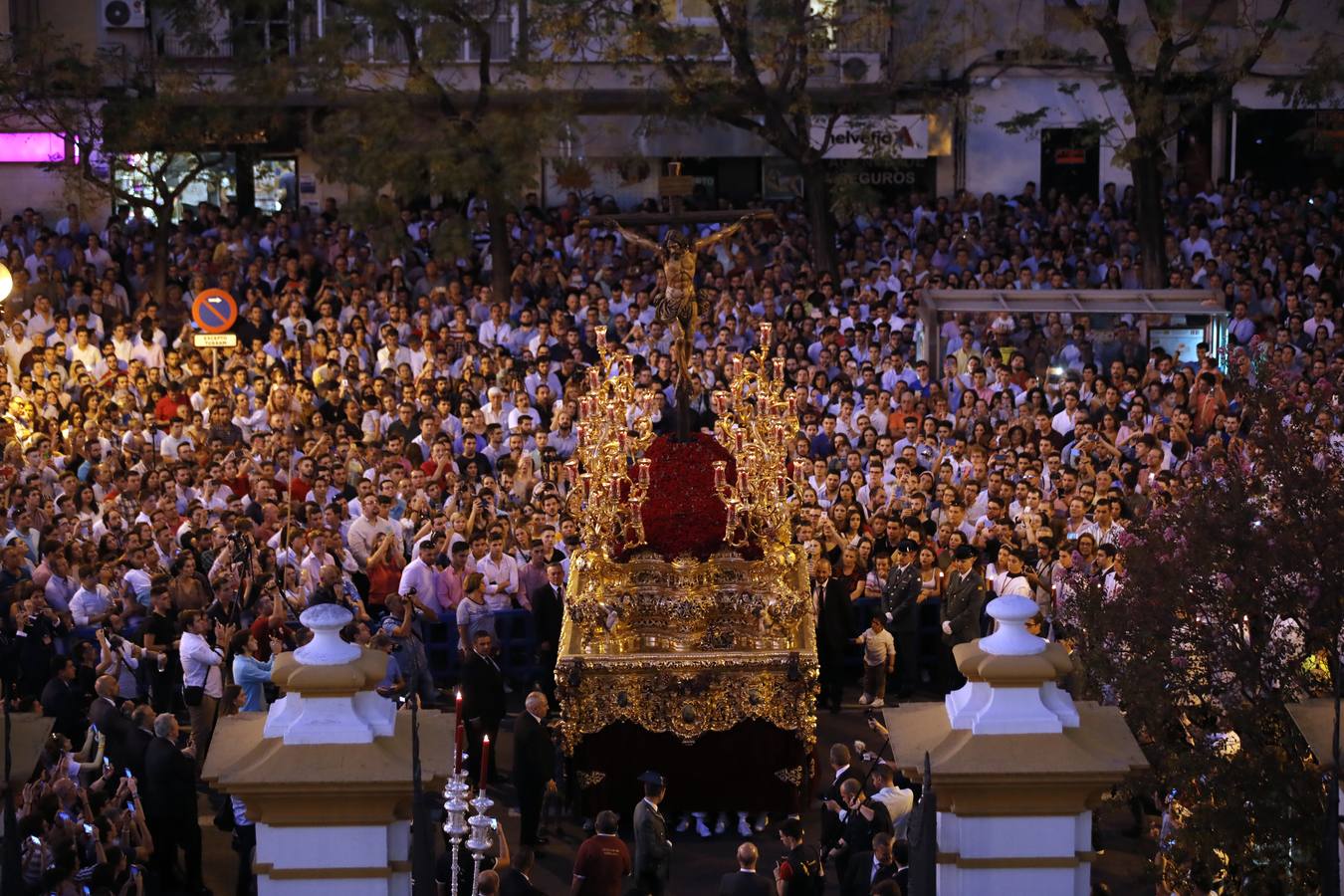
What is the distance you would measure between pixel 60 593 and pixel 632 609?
5.09 m

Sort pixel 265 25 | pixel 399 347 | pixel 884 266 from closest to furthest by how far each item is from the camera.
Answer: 1. pixel 399 347
2. pixel 884 266
3. pixel 265 25

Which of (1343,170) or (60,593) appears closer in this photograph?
(60,593)

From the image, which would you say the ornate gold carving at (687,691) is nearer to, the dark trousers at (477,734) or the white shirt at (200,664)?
the dark trousers at (477,734)

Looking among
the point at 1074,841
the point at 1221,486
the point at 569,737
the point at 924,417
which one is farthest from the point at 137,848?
the point at 924,417

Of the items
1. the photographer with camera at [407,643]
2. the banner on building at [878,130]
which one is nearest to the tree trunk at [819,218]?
the banner on building at [878,130]

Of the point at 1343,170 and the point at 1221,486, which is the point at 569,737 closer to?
the point at 1221,486

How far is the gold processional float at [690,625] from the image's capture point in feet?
45.3

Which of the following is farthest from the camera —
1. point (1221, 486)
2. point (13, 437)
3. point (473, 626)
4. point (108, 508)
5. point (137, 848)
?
point (13, 437)

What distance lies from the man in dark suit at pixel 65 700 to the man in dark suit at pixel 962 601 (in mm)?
6512

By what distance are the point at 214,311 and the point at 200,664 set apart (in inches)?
325

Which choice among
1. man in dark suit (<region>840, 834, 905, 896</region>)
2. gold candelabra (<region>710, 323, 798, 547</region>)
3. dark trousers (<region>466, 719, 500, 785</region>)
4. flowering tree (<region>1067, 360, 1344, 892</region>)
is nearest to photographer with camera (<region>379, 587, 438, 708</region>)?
dark trousers (<region>466, 719, 500, 785</region>)

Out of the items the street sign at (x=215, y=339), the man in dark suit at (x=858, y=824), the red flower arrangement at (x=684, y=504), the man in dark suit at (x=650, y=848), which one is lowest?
the man in dark suit at (x=650, y=848)

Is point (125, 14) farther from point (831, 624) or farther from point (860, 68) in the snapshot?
point (831, 624)

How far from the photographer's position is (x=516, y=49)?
29.1 m
